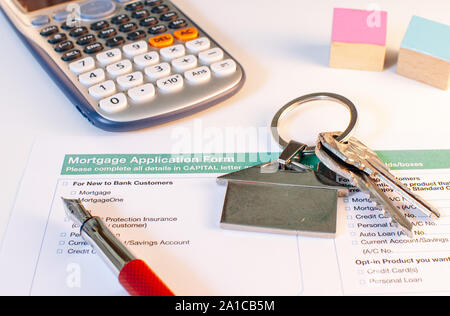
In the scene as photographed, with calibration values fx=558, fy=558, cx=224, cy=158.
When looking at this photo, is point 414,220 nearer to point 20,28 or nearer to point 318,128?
point 318,128

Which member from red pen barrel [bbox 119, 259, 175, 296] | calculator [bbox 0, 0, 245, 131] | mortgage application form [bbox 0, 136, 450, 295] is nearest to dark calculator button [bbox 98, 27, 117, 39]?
calculator [bbox 0, 0, 245, 131]

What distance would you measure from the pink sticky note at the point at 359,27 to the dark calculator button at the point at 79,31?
0.76 ft

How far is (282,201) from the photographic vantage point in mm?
394

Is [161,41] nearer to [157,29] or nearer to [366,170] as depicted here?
[157,29]

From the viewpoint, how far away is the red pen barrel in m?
0.33

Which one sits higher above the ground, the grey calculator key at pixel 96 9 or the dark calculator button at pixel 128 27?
the grey calculator key at pixel 96 9

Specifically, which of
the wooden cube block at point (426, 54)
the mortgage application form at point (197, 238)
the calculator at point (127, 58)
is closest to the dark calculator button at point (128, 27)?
the calculator at point (127, 58)

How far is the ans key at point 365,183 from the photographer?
0.37 m

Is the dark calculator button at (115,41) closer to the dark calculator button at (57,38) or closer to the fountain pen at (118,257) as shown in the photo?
the dark calculator button at (57,38)

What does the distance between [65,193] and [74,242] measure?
5 cm

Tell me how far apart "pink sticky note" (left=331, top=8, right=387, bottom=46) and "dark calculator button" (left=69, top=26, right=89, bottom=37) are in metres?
0.23

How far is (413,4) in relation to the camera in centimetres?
61

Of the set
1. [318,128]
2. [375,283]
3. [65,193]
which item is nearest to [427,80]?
[318,128]

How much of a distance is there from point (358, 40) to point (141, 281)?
0.30 meters
